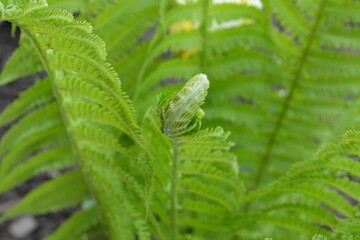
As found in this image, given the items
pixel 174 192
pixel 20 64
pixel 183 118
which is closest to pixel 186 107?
pixel 183 118

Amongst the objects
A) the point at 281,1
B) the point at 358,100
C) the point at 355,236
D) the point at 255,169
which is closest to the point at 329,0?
the point at 281,1

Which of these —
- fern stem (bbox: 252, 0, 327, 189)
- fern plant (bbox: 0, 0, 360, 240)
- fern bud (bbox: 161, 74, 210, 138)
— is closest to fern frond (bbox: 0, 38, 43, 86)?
fern plant (bbox: 0, 0, 360, 240)

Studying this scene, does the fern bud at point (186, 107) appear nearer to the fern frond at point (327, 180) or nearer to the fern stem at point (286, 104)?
the fern frond at point (327, 180)

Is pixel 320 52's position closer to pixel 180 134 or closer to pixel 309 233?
pixel 309 233

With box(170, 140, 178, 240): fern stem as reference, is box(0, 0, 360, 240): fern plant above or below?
above

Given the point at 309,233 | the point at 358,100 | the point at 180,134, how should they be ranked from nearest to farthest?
the point at 180,134 → the point at 309,233 → the point at 358,100

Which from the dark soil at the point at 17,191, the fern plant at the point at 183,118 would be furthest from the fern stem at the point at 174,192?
the dark soil at the point at 17,191

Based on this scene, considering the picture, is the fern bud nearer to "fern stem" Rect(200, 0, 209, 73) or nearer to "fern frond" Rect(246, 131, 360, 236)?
"fern frond" Rect(246, 131, 360, 236)

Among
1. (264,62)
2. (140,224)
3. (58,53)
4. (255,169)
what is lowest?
(140,224)
